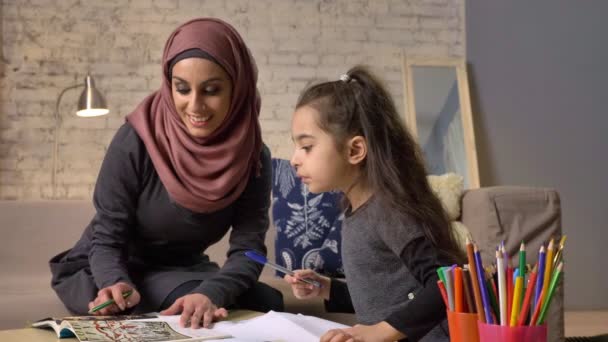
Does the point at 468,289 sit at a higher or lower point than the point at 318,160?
lower

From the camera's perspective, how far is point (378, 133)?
1.45 meters

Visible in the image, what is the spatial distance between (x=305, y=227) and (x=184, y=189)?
1135 mm

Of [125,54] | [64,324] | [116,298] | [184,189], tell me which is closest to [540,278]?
[64,324]

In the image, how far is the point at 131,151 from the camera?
5.90 ft

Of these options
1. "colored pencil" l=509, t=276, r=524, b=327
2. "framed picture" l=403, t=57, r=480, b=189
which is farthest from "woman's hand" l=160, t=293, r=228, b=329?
"framed picture" l=403, t=57, r=480, b=189

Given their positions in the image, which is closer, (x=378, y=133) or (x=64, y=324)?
(x=64, y=324)

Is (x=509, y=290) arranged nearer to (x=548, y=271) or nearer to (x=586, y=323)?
(x=548, y=271)

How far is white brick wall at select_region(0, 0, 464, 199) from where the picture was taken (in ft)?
13.8

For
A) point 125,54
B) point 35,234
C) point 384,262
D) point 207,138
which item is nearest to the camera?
point 384,262

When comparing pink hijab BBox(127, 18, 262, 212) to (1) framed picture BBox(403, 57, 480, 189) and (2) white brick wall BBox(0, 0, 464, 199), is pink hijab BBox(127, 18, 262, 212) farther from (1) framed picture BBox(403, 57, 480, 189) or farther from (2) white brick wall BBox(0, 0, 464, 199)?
(1) framed picture BBox(403, 57, 480, 189)

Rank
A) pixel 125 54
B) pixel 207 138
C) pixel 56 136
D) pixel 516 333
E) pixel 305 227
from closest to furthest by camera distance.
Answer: pixel 516 333 < pixel 207 138 < pixel 305 227 < pixel 56 136 < pixel 125 54

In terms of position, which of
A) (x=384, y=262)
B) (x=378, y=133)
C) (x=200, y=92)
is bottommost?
(x=384, y=262)

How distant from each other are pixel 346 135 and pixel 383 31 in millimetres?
3384

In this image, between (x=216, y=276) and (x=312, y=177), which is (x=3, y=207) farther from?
(x=312, y=177)
